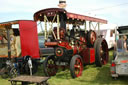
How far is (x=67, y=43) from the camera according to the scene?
6.11 m

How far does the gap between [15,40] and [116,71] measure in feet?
14.4

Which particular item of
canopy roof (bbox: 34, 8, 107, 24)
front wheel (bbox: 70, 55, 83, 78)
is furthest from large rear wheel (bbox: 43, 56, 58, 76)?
canopy roof (bbox: 34, 8, 107, 24)

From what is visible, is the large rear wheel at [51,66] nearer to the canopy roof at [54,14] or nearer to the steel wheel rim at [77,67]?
the steel wheel rim at [77,67]

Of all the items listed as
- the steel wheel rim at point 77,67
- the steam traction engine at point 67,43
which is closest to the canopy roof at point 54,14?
the steam traction engine at point 67,43

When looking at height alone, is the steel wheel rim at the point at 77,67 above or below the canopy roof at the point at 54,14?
below

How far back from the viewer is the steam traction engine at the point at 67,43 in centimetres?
590

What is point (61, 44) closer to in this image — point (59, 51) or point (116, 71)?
point (59, 51)

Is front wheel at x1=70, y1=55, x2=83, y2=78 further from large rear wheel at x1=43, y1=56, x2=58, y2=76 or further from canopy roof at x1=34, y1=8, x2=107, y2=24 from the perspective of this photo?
canopy roof at x1=34, y1=8, x2=107, y2=24

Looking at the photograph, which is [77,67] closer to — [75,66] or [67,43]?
[75,66]

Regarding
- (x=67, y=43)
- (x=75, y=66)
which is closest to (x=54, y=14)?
(x=67, y=43)

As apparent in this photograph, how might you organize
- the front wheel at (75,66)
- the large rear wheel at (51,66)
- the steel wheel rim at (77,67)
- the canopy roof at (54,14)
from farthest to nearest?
the large rear wheel at (51,66) → the steel wheel rim at (77,67) → the canopy roof at (54,14) → the front wheel at (75,66)

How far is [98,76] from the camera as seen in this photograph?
5965 mm

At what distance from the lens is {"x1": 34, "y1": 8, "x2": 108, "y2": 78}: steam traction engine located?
5900 millimetres

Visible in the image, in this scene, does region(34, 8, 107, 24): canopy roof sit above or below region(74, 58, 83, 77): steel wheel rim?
above
